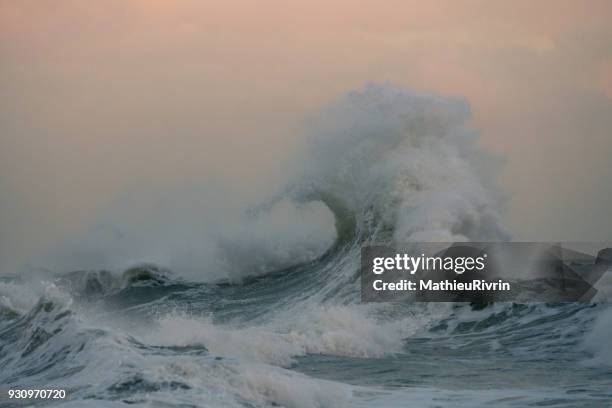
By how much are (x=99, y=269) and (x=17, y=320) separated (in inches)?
484

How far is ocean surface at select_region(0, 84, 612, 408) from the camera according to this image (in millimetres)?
10766

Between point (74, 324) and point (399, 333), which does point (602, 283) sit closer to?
point (399, 333)

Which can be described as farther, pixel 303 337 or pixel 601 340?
pixel 303 337

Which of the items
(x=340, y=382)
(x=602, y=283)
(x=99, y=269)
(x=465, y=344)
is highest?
(x=99, y=269)

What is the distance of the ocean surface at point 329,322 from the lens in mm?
10766

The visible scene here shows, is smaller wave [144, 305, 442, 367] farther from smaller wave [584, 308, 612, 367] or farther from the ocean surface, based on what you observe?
smaller wave [584, 308, 612, 367]

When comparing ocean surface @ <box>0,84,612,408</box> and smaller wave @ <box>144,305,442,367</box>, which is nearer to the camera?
ocean surface @ <box>0,84,612,408</box>

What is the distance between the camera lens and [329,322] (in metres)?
16.8

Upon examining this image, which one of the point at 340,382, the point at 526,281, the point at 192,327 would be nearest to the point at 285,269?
the point at 526,281

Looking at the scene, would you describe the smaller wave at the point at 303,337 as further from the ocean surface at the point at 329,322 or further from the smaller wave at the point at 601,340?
the smaller wave at the point at 601,340

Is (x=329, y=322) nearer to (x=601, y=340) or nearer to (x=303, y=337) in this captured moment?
(x=303, y=337)

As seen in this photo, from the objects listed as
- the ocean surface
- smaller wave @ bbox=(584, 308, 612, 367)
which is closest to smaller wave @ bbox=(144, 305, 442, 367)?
the ocean surface

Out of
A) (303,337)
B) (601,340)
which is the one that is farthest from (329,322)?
(601,340)

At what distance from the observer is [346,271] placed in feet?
75.0
